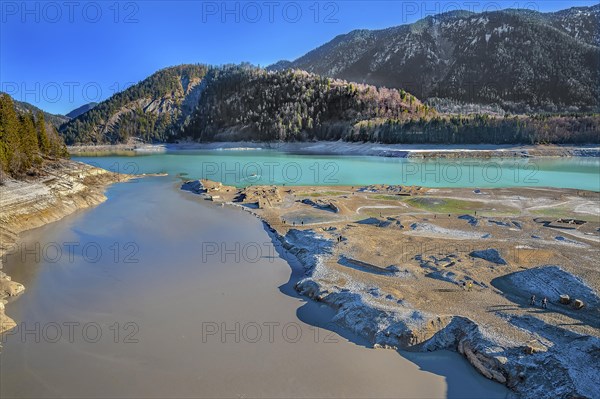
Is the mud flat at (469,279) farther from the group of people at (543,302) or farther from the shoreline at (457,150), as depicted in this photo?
the shoreline at (457,150)

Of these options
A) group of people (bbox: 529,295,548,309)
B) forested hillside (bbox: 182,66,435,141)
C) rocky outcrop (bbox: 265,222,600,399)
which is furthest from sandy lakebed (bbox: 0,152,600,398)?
forested hillside (bbox: 182,66,435,141)

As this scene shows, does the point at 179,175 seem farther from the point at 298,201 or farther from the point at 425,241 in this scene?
the point at 425,241

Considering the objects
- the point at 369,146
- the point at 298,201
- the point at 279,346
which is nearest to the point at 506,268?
the point at 279,346

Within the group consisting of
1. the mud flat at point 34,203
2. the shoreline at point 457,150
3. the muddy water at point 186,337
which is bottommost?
the muddy water at point 186,337

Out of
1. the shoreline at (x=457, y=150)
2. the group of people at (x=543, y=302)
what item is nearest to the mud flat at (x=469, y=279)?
the group of people at (x=543, y=302)

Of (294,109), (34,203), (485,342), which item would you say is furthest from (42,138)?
(294,109)

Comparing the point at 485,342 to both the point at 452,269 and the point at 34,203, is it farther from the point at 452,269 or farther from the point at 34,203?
the point at 34,203
